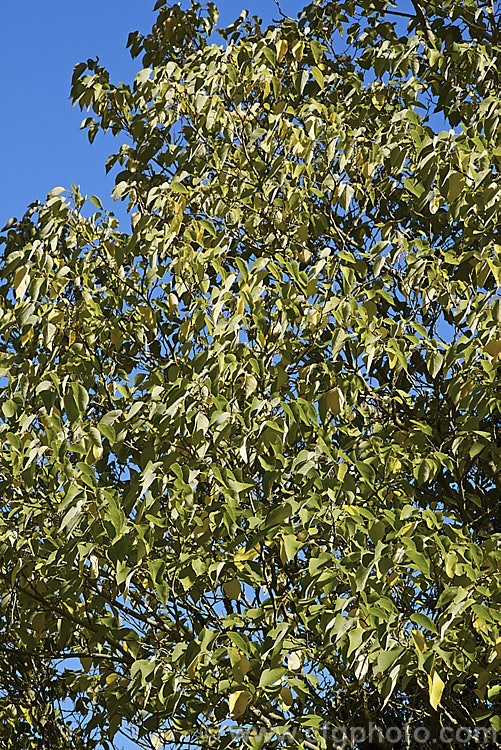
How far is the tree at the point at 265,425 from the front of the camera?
270 centimetres

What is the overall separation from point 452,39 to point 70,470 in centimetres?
340

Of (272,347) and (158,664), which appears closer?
(158,664)

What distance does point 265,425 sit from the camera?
2.94 metres

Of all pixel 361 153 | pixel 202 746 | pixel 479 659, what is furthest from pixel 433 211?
pixel 202 746

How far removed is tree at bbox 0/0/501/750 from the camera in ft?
8.87

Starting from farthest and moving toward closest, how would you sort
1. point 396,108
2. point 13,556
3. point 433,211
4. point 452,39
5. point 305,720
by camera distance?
1. point 452,39
2. point 396,108
3. point 433,211
4. point 13,556
5. point 305,720

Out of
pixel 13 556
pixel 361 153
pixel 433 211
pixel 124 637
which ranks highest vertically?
pixel 361 153

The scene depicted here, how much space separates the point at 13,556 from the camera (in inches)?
126

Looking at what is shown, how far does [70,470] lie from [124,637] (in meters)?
0.62

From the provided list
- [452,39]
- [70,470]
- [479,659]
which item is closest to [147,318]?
[70,470]

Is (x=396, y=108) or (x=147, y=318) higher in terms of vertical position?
(x=396, y=108)

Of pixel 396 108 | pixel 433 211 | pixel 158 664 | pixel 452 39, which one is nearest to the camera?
pixel 158 664

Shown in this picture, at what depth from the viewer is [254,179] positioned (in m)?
3.94

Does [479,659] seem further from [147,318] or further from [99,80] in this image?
[99,80]
